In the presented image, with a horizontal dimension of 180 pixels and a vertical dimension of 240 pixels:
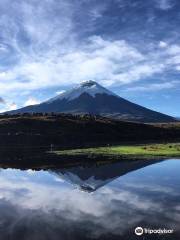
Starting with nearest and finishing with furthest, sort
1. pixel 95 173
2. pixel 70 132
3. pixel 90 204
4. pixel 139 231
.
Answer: pixel 139 231
pixel 90 204
pixel 95 173
pixel 70 132

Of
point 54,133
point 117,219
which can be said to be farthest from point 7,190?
point 54,133

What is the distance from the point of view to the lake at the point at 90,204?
21094 millimetres

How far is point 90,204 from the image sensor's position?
28391 mm

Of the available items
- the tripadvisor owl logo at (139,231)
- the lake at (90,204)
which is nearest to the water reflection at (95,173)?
the lake at (90,204)

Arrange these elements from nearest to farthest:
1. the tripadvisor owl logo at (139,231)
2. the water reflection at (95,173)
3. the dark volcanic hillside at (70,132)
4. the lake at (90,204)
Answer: the tripadvisor owl logo at (139,231) < the lake at (90,204) < the water reflection at (95,173) < the dark volcanic hillside at (70,132)

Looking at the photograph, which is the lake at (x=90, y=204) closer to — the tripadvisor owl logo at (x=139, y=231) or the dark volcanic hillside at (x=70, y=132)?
the tripadvisor owl logo at (x=139, y=231)

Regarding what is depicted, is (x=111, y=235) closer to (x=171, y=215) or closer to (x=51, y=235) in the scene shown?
(x=51, y=235)

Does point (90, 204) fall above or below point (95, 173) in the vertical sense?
below

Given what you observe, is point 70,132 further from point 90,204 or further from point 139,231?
point 139,231

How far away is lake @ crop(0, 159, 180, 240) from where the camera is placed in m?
21.1

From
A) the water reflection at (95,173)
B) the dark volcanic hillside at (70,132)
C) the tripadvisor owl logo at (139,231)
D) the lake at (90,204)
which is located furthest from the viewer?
the dark volcanic hillside at (70,132)

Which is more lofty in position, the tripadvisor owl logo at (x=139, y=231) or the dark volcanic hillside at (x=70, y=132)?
the dark volcanic hillside at (x=70, y=132)

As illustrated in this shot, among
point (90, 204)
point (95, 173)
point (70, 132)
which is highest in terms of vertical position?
point (70, 132)

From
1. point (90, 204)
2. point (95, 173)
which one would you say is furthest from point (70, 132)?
point (90, 204)
